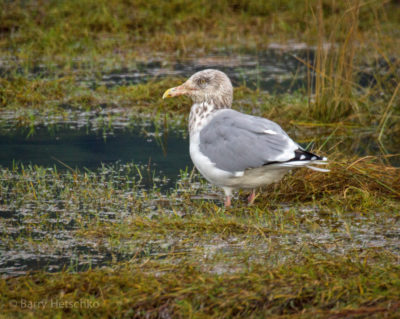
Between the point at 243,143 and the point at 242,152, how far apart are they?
0.08 m

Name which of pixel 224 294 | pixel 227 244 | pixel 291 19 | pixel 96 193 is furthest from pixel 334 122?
pixel 291 19

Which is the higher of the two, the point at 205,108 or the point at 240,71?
the point at 205,108

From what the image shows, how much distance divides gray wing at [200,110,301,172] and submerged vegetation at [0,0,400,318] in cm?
39

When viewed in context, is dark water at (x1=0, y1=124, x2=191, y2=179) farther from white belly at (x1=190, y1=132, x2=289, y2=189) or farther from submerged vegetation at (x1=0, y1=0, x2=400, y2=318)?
white belly at (x1=190, y1=132, x2=289, y2=189)

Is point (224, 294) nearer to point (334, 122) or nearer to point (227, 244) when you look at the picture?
point (227, 244)

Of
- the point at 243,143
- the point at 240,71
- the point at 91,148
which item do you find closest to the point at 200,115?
the point at 243,143

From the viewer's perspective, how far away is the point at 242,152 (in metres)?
5.35

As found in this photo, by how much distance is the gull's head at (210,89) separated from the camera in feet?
19.6

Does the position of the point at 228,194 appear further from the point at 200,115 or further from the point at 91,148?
the point at 91,148

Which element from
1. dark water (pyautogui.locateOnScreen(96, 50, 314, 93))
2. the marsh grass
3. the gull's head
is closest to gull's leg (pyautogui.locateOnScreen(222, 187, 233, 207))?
the marsh grass

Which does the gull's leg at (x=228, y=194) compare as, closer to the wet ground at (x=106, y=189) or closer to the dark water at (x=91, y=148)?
the wet ground at (x=106, y=189)

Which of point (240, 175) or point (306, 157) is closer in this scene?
point (306, 157)

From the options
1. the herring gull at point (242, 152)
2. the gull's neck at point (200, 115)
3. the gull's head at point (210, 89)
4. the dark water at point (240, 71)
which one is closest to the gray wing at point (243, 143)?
the herring gull at point (242, 152)

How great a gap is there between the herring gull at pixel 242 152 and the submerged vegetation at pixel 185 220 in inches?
9.9
